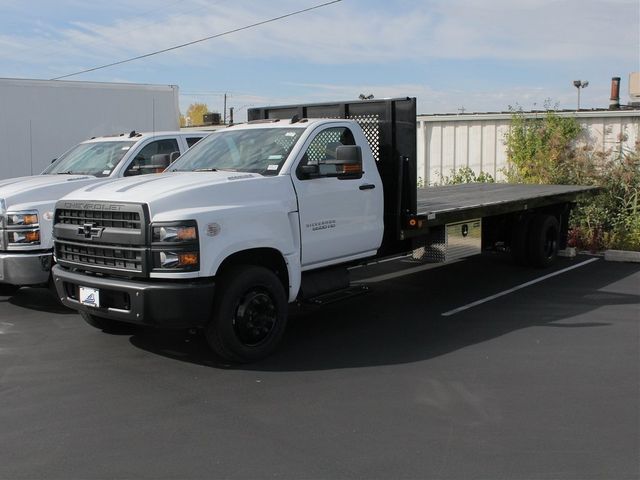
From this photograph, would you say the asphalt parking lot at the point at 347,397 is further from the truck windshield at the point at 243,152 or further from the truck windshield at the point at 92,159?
the truck windshield at the point at 92,159

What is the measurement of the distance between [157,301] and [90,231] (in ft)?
3.33

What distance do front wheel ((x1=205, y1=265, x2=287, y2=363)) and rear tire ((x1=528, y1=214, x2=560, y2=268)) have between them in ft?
18.6

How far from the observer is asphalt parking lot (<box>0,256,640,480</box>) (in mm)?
4145

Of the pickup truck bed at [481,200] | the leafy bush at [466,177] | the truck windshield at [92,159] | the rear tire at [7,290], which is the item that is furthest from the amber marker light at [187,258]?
the leafy bush at [466,177]

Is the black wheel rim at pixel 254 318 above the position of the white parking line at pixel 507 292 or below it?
above

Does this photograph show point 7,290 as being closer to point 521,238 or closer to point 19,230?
point 19,230

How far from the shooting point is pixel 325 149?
275 inches

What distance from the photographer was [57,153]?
45.5 feet

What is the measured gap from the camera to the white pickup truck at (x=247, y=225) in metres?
5.50

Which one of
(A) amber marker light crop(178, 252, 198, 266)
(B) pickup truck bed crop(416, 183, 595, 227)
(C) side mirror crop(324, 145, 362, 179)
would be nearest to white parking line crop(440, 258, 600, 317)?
(B) pickup truck bed crop(416, 183, 595, 227)

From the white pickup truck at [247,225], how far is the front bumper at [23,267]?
1074 mm

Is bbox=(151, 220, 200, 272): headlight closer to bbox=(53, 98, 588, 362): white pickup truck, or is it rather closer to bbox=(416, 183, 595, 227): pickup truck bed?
bbox=(53, 98, 588, 362): white pickup truck

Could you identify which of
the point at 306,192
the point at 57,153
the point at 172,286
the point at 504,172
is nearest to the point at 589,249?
the point at 504,172

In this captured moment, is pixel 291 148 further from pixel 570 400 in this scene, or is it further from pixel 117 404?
pixel 570 400
